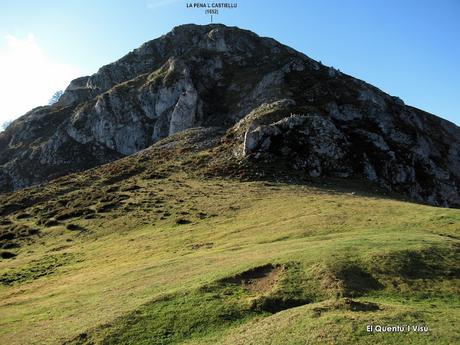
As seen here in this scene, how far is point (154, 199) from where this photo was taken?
226 feet

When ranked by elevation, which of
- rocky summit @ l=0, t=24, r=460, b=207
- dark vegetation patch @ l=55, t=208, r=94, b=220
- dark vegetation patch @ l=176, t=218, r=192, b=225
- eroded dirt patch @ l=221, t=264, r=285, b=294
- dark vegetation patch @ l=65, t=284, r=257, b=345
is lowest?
dark vegetation patch @ l=65, t=284, r=257, b=345

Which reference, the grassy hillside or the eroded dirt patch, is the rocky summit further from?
the eroded dirt patch

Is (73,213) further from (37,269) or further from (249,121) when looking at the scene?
(249,121)

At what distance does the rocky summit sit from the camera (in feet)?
279

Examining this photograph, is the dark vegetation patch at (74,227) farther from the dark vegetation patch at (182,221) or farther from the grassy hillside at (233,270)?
the dark vegetation patch at (182,221)

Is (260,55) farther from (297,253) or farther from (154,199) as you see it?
(297,253)

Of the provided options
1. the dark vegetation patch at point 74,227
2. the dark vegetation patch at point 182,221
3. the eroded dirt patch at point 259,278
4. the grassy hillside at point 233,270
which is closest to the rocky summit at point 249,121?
the grassy hillside at point 233,270

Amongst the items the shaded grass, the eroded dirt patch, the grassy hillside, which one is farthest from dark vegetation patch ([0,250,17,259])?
the eroded dirt patch

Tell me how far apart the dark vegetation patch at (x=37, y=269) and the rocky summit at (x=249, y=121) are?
131 feet

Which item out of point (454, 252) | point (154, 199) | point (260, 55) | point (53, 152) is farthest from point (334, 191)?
point (53, 152)

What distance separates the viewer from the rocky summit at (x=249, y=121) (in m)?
85.1

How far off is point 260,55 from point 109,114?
2271 inches

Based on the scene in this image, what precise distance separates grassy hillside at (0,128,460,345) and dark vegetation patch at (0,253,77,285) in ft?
0.48

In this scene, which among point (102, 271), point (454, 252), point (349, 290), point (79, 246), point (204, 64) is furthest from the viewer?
point (204, 64)
